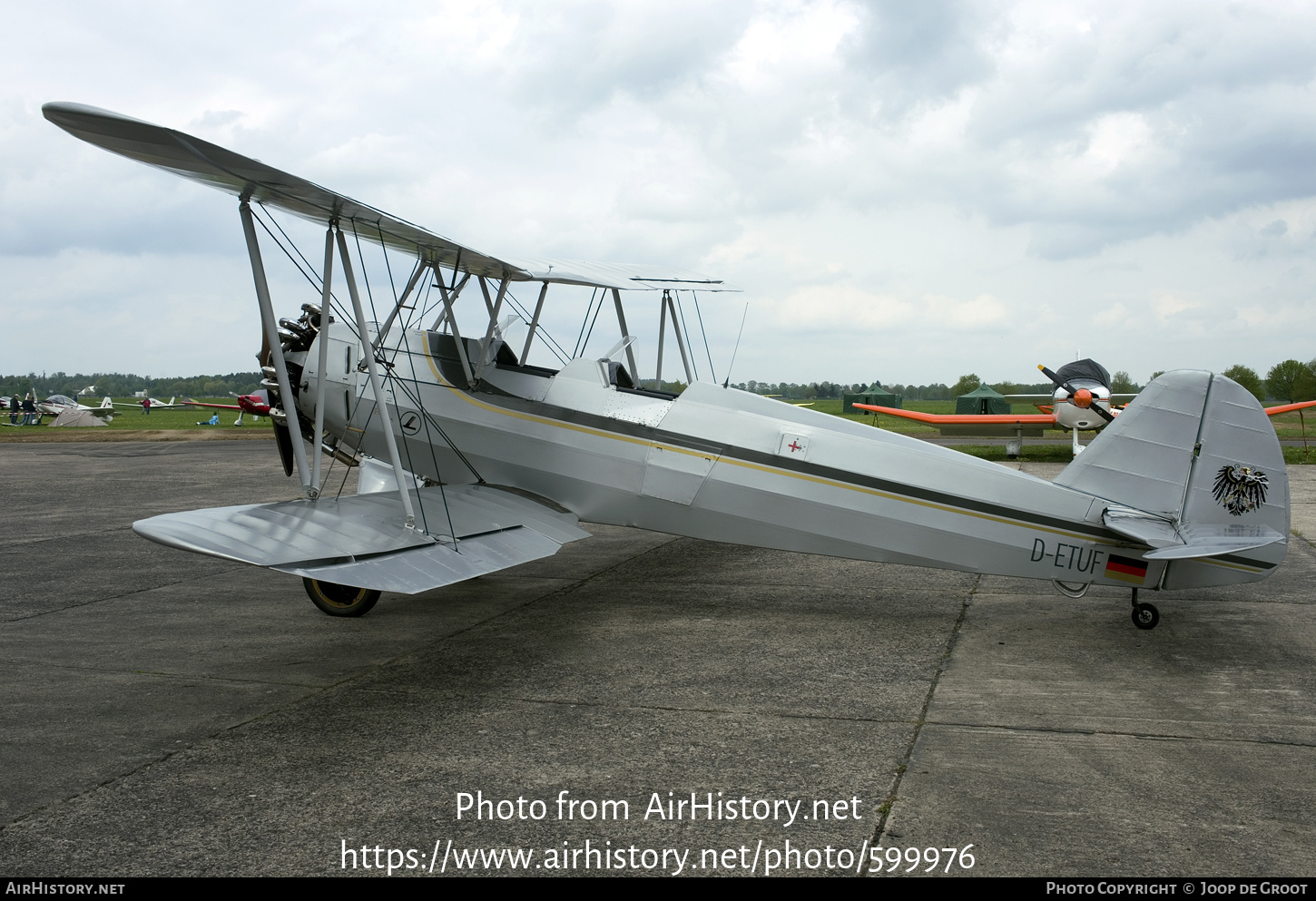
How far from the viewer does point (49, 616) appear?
23.3 ft

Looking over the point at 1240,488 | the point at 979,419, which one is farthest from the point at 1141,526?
the point at 979,419

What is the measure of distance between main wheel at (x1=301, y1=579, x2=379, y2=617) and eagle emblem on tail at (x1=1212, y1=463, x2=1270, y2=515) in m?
6.11

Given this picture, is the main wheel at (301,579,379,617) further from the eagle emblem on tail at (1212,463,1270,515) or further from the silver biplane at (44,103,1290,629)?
the eagle emblem on tail at (1212,463,1270,515)

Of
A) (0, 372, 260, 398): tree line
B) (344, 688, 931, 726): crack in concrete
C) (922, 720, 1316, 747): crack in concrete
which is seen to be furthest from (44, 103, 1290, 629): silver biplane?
(0, 372, 260, 398): tree line

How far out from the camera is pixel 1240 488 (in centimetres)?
584

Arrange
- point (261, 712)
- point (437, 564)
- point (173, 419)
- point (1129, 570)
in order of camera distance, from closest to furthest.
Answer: point (261, 712) → point (437, 564) → point (1129, 570) → point (173, 419)

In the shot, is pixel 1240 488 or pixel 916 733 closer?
pixel 916 733

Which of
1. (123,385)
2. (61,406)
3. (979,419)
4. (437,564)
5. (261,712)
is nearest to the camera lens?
(261,712)

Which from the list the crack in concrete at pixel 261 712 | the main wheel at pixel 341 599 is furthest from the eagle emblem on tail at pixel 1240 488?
the main wheel at pixel 341 599

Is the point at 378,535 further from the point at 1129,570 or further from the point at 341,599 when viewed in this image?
the point at 1129,570

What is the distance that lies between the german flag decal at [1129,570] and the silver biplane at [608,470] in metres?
0.01

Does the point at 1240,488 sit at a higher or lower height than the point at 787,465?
higher

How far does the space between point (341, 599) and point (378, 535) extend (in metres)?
1.37

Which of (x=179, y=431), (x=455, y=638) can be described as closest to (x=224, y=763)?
(x=455, y=638)
